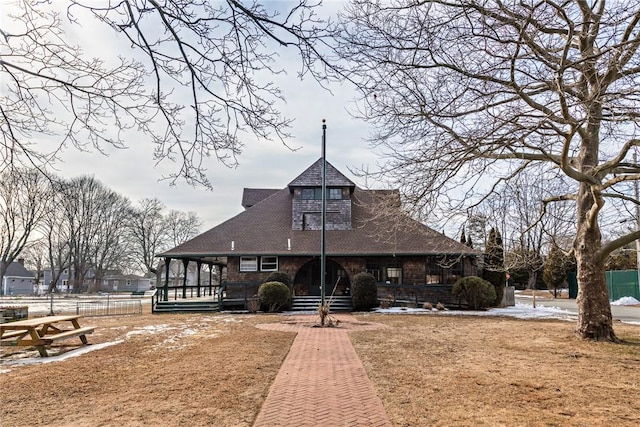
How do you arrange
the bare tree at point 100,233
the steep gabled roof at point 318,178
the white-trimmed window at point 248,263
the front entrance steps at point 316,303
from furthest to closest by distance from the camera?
the bare tree at point 100,233
the steep gabled roof at point 318,178
the white-trimmed window at point 248,263
the front entrance steps at point 316,303

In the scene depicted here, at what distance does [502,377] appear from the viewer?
7.27 meters

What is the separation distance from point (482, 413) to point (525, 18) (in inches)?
229

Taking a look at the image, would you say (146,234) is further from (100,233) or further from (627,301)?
(627,301)

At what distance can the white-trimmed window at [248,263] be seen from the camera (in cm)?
2300

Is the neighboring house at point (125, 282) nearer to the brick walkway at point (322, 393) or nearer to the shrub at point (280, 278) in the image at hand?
the shrub at point (280, 278)

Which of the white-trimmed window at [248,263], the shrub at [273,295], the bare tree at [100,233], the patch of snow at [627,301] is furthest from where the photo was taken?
the bare tree at [100,233]

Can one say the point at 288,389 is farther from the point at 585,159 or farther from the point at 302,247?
the point at 302,247

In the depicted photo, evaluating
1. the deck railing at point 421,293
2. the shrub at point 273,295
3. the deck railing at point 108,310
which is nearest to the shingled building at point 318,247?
the deck railing at point 421,293

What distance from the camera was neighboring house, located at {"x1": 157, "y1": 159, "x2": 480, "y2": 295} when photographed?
→ 2269 centimetres

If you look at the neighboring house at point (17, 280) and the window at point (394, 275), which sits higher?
the window at point (394, 275)

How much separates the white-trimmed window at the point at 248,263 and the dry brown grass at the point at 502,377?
37.1ft

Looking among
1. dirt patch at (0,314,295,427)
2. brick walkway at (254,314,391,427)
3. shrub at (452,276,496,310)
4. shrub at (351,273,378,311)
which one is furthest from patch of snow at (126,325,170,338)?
shrub at (452,276,496,310)

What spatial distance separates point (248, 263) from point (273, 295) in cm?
355

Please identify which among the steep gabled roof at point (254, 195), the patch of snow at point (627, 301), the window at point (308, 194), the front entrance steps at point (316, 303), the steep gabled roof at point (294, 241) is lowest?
the patch of snow at point (627, 301)
